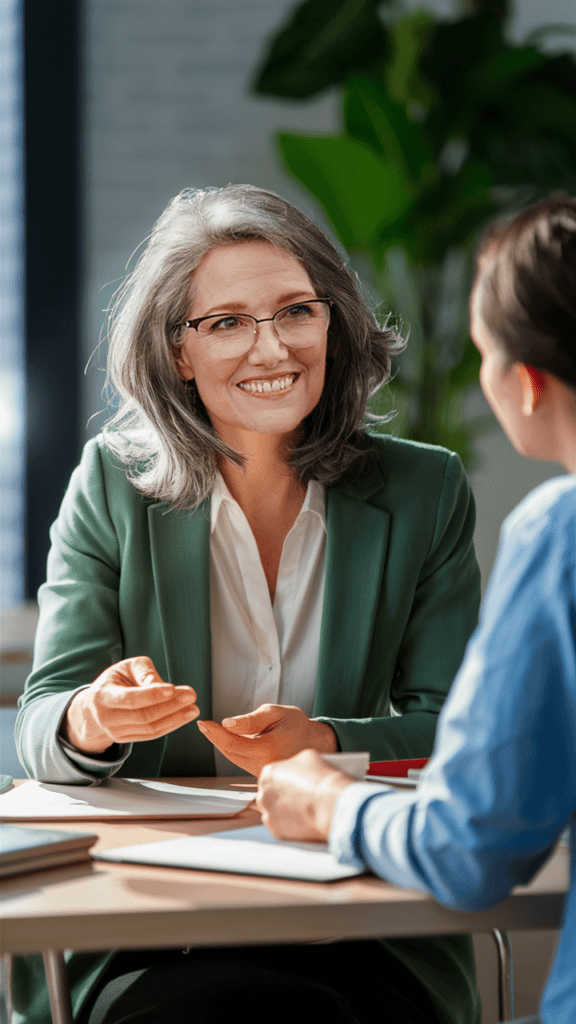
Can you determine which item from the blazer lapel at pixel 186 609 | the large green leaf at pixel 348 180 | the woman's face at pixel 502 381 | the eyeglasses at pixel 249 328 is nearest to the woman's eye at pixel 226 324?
the eyeglasses at pixel 249 328

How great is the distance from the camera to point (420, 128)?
11.0 feet

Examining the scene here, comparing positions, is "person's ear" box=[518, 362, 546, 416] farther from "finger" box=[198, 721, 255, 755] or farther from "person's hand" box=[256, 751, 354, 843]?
"finger" box=[198, 721, 255, 755]

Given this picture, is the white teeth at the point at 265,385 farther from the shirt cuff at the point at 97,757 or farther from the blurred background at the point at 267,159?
the blurred background at the point at 267,159

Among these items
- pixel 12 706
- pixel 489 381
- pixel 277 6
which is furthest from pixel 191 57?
pixel 489 381

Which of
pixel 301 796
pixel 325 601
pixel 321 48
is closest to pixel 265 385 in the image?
pixel 325 601

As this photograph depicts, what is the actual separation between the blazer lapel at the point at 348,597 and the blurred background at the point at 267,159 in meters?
1.61

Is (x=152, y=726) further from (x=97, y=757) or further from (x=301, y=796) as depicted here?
(x=301, y=796)

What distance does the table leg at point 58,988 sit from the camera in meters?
1.15

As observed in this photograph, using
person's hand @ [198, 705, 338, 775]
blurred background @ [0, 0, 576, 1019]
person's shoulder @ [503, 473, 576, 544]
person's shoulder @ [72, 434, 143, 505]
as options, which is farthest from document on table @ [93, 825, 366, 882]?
blurred background @ [0, 0, 576, 1019]

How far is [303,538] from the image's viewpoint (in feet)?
5.29

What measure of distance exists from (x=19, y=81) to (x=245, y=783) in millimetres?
2998

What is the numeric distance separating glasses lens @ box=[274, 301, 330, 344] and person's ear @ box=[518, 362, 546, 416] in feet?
2.49

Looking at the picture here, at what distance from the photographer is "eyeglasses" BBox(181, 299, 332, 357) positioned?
1550 mm

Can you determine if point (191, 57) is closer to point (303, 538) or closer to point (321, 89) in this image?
point (321, 89)
